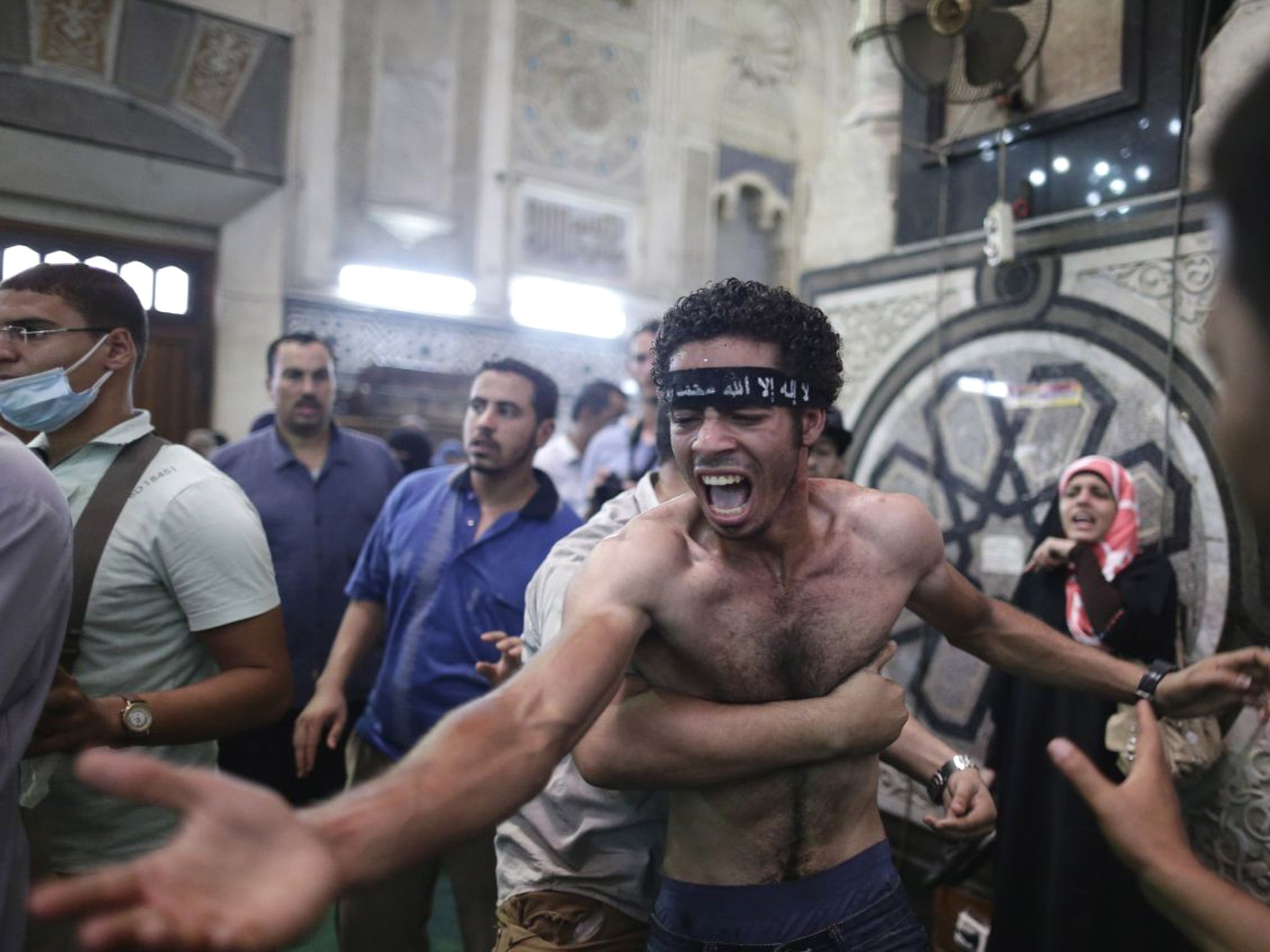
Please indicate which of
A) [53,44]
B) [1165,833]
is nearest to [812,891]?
[1165,833]

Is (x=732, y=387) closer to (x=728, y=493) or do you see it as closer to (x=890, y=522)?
(x=728, y=493)

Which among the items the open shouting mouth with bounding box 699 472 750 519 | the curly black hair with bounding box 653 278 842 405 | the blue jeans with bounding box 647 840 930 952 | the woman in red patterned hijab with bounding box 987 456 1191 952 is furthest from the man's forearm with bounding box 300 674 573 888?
the woman in red patterned hijab with bounding box 987 456 1191 952

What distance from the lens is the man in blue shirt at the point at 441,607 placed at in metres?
2.96

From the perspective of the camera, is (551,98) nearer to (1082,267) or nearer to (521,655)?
(1082,267)

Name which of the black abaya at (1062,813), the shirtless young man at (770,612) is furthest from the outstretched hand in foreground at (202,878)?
the black abaya at (1062,813)

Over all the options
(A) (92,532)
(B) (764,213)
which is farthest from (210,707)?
(B) (764,213)

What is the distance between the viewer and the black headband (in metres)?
1.94

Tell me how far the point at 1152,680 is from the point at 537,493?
198cm

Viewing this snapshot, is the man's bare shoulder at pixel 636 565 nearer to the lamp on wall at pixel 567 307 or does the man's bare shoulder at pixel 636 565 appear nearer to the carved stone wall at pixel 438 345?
the carved stone wall at pixel 438 345

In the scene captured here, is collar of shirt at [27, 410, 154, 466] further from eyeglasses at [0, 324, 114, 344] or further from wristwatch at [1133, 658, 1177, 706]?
wristwatch at [1133, 658, 1177, 706]

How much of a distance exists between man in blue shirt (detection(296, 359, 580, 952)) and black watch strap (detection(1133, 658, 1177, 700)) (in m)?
1.78

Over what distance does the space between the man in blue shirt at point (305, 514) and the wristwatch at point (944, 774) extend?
2326 millimetres

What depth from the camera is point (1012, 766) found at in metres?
3.74

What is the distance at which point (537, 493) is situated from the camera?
130 inches
